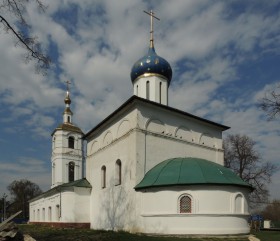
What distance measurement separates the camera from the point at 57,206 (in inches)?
1041

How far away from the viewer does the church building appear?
1605 cm

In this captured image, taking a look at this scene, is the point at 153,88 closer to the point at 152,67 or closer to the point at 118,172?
the point at 152,67

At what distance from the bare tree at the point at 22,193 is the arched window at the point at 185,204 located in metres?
58.5

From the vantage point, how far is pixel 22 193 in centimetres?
7094

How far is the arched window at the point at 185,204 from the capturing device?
52.7 ft

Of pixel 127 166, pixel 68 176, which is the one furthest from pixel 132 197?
pixel 68 176

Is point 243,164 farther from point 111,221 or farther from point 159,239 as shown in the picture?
point 159,239

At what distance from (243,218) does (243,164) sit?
50.6 ft

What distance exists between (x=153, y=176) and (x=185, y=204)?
2.14m

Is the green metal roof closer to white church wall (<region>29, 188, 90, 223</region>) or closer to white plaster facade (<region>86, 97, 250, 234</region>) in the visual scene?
white plaster facade (<region>86, 97, 250, 234</region>)

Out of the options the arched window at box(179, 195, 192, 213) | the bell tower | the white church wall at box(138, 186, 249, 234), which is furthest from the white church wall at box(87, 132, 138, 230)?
the bell tower

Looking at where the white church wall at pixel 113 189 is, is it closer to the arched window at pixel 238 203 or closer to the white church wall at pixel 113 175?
the white church wall at pixel 113 175

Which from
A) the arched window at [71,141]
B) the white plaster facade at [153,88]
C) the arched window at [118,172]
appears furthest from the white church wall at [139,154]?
the arched window at [71,141]

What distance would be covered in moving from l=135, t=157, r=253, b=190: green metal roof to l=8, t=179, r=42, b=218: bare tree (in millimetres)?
57259
